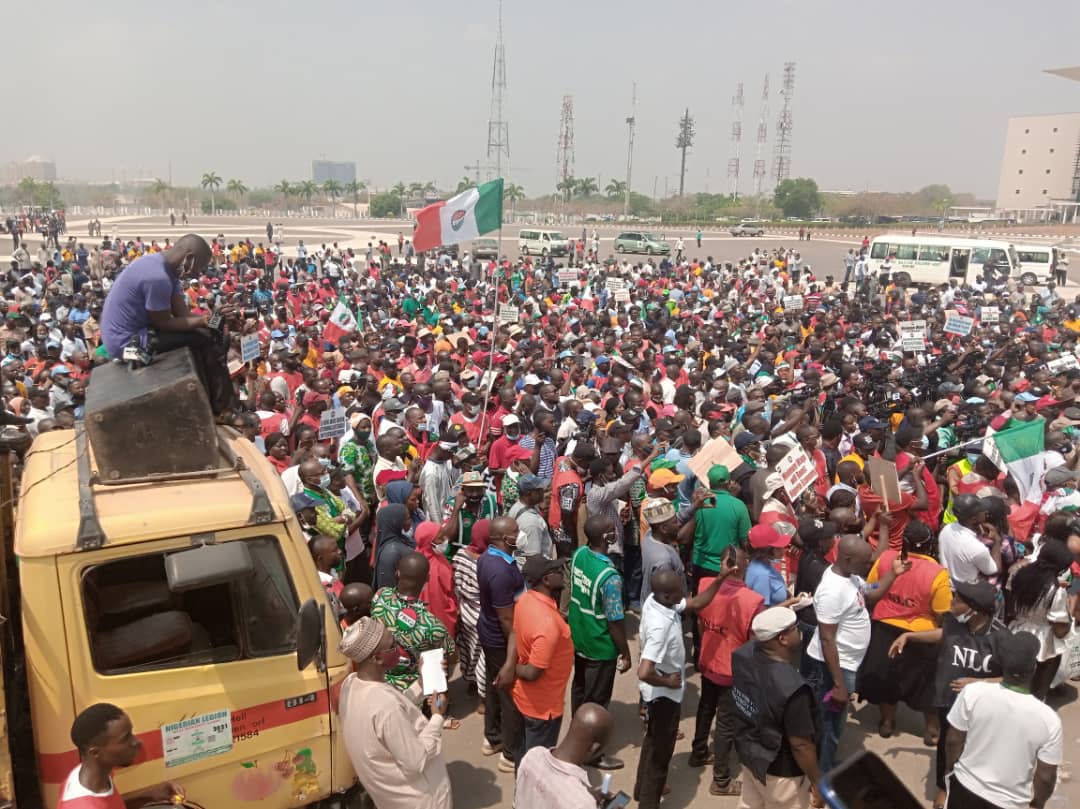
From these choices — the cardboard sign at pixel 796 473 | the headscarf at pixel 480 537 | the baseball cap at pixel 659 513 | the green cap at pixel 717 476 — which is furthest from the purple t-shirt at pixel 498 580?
the cardboard sign at pixel 796 473

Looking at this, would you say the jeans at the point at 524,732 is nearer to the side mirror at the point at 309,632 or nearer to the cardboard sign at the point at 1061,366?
the side mirror at the point at 309,632

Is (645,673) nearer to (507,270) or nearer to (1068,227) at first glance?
(507,270)

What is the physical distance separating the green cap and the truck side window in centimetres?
359

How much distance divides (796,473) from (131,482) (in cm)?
461

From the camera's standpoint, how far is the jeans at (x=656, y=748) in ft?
14.6

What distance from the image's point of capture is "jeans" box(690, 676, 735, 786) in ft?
16.1

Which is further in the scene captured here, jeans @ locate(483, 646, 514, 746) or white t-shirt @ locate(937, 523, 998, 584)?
white t-shirt @ locate(937, 523, 998, 584)

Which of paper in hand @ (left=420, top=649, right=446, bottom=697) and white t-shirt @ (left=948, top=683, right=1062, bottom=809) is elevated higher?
paper in hand @ (left=420, top=649, right=446, bottom=697)

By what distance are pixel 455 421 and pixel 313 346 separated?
633 centimetres

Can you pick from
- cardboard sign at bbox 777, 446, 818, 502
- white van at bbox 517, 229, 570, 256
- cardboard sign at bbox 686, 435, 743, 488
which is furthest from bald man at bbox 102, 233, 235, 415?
→ white van at bbox 517, 229, 570, 256

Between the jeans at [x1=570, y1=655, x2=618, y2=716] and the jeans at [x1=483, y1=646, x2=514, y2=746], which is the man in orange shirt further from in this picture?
the jeans at [x1=570, y1=655, x2=618, y2=716]

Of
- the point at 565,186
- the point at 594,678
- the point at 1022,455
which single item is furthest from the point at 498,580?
the point at 565,186

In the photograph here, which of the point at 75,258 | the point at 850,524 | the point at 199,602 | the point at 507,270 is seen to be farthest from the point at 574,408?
the point at 75,258

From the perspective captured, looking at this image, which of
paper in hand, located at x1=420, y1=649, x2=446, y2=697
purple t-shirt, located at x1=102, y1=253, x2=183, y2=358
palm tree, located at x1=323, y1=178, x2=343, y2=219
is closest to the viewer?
paper in hand, located at x1=420, y1=649, x2=446, y2=697
